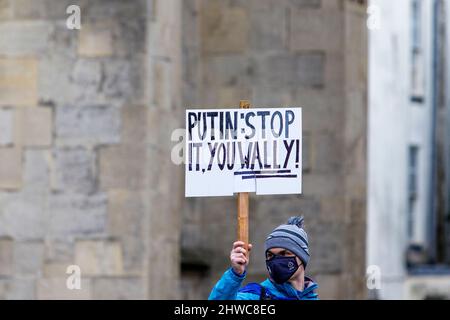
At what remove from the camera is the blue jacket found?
851 cm

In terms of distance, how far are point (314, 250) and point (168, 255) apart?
226 centimetres

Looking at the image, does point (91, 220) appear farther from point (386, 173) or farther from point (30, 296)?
point (386, 173)

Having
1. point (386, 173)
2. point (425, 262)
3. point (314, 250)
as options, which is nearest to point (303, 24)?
point (314, 250)

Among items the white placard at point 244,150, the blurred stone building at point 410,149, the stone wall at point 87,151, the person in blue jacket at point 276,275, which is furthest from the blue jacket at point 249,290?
the blurred stone building at point 410,149

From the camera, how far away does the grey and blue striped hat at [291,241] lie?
8.73 m

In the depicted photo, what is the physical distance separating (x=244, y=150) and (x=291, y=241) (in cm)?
50

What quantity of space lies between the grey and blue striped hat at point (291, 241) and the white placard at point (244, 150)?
0.21 m

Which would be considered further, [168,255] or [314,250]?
[314,250]

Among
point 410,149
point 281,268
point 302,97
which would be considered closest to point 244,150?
point 281,268

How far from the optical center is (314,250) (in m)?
16.3

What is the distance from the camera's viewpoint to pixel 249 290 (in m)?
8.59

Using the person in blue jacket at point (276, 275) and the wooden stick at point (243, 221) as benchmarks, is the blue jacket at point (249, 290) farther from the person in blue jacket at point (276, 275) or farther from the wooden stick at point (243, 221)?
the wooden stick at point (243, 221)

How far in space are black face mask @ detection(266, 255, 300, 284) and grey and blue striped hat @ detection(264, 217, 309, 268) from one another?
0.16 ft

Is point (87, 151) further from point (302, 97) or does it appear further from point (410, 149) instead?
point (410, 149)
